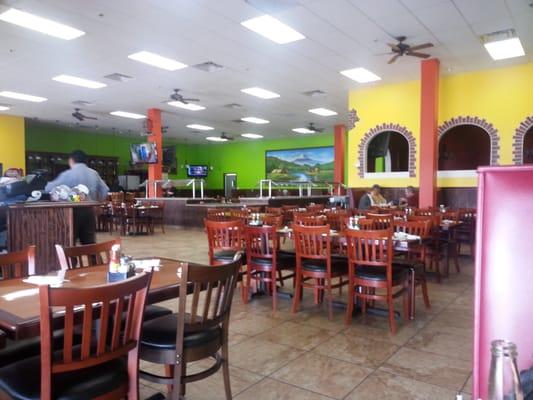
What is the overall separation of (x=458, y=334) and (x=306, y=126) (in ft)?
45.1

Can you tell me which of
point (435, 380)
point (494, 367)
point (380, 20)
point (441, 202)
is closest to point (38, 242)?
point (435, 380)

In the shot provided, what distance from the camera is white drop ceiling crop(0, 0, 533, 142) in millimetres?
5770

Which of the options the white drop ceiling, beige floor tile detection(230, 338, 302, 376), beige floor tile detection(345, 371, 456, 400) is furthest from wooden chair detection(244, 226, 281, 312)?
the white drop ceiling

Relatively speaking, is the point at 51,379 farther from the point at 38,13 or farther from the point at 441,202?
the point at 441,202

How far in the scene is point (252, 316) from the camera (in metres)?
4.09

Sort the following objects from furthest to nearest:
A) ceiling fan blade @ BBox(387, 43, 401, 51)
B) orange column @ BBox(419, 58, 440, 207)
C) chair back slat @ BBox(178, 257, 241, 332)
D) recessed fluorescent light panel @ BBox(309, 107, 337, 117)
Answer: recessed fluorescent light panel @ BBox(309, 107, 337, 117) → orange column @ BBox(419, 58, 440, 207) → ceiling fan blade @ BBox(387, 43, 401, 51) → chair back slat @ BBox(178, 257, 241, 332)

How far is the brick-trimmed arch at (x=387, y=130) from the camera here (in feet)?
31.6

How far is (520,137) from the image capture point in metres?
8.54

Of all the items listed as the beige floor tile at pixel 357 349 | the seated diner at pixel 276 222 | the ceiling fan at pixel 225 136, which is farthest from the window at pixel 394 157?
the beige floor tile at pixel 357 349

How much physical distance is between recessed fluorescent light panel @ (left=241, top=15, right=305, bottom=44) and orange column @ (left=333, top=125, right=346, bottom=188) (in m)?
9.01

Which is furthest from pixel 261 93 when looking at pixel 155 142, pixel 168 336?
pixel 168 336

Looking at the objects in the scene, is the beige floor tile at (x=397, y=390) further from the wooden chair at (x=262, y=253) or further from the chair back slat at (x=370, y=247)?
the wooden chair at (x=262, y=253)

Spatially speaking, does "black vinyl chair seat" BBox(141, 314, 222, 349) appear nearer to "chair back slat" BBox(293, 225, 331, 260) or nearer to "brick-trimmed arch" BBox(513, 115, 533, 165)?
"chair back slat" BBox(293, 225, 331, 260)

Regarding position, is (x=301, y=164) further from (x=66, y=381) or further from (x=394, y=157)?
(x=66, y=381)
